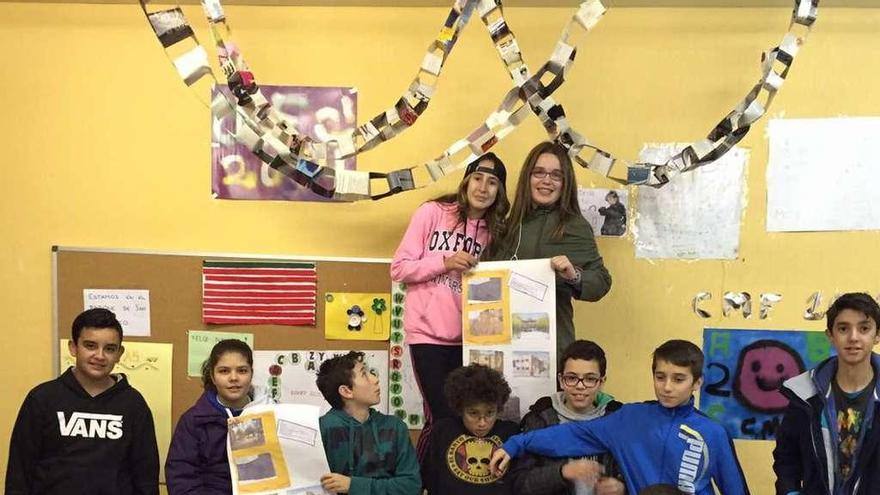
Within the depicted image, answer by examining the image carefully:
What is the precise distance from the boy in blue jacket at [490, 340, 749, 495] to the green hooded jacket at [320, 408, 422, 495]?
254 millimetres

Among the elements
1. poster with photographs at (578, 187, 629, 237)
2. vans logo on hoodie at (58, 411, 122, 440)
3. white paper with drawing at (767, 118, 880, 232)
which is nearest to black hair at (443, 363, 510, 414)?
poster with photographs at (578, 187, 629, 237)

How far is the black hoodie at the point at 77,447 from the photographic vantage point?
2193mm

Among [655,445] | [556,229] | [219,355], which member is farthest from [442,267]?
[655,445]

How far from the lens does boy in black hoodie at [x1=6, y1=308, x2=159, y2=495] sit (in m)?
2.20

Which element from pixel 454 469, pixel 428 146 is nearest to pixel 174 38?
pixel 428 146

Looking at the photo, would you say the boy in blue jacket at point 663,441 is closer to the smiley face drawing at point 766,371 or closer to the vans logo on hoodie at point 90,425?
the smiley face drawing at point 766,371

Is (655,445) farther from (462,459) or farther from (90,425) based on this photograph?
(90,425)

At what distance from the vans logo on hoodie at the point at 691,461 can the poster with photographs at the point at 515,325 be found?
1.59ft

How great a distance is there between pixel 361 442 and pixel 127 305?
3.96 ft

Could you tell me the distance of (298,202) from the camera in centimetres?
288

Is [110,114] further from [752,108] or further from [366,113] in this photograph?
[752,108]

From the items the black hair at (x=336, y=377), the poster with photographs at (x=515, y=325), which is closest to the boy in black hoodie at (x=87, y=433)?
the black hair at (x=336, y=377)

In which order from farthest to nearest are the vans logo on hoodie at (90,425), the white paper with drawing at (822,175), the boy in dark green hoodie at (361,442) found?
1. the white paper with drawing at (822,175)
2. the vans logo on hoodie at (90,425)
3. the boy in dark green hoodie at (361,442)

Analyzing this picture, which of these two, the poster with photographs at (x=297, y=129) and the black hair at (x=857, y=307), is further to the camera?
the poster with photographs at (x=297, y=129)
